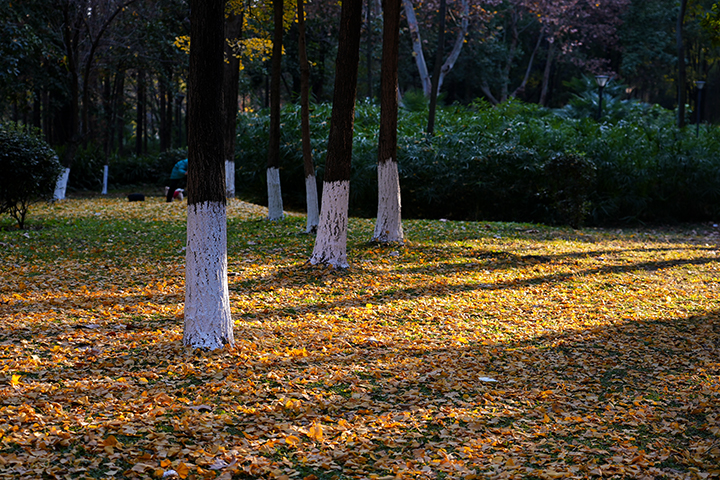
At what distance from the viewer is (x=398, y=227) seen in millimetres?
9664

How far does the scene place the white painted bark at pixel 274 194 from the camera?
39.4 feet

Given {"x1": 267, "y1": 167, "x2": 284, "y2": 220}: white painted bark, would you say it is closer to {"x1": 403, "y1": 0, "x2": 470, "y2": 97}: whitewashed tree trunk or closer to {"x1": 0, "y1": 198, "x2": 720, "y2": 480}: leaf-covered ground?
{"x1": 0, "y1": 198, "x2": 720, "y2": 480}: leaf-covered ground

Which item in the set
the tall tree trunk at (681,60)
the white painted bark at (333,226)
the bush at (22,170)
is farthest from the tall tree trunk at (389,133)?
the tall tree trunk at (681,60)

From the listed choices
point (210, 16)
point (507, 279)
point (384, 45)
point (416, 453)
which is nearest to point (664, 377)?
point (416, 453)

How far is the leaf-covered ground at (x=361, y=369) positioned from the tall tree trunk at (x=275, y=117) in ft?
10.0

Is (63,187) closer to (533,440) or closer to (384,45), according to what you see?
(384,45)

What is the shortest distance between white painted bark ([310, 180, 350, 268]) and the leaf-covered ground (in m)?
0.19

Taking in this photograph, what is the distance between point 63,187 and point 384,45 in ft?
37.1

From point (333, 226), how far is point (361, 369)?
3.25 m

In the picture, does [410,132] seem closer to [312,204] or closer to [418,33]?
[312,204]

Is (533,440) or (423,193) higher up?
(423,193)

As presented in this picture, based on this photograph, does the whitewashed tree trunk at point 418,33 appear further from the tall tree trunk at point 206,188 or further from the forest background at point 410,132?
the tall tree trunk at point 206,188

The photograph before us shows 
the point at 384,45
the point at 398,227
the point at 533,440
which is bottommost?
the point at 533,440

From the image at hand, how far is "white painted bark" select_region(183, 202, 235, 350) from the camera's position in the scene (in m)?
4.75
